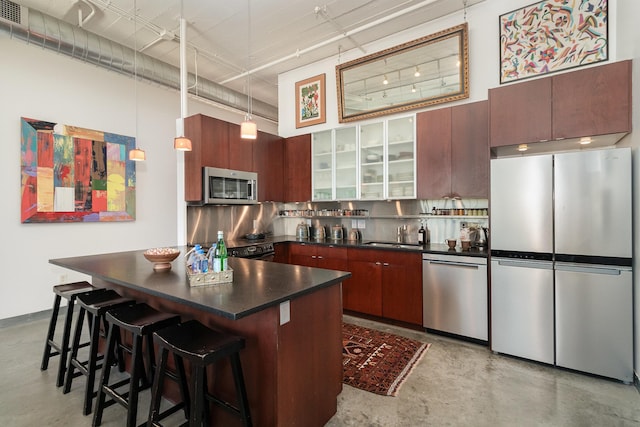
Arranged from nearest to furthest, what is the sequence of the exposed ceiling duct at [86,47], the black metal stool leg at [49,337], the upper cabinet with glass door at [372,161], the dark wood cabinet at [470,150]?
the black metal stool leg at [49,337], the exposed ceiling duct at [86,47], the dark wood cabinet at [470,150], the upper cabinet with glass door at [372,161]

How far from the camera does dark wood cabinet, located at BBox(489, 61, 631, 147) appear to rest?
A: 248cm

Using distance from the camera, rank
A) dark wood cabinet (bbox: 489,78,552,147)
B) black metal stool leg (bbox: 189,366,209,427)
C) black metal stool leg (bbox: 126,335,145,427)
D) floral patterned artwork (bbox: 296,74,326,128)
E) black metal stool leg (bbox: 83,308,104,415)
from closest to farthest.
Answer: black metal stool leg (bbox: 189,366,209,427)
black metal stool leg (bbox: 126,335,145,427)
black metal stool leg (bbox: 83,308,104,415)
dark wood cabinet (bbox: 489,78,552,147)
floral patterned artwork (bbox: 296,74,326,128)

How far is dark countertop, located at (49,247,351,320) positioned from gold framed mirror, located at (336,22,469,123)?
2770 millimetres

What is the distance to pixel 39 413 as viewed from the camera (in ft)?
6.82

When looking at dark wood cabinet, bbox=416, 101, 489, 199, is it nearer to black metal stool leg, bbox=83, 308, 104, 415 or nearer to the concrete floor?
the concrete floor

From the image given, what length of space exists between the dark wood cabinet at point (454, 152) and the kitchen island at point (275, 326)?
2.08 meters

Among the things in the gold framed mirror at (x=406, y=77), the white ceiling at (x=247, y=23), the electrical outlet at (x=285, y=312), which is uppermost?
the white ceiling at (x=247, y=23)

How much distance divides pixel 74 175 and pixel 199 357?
3.91m

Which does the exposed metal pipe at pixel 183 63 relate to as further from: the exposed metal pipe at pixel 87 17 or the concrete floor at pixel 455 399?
the concrete floor at pixel 455 399

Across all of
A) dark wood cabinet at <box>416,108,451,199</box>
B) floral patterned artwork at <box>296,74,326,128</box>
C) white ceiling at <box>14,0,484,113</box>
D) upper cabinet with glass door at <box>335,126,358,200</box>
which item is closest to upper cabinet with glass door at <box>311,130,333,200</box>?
upper cabinet with glass door at <box>335,126,358,200</box>

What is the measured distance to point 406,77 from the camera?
3.93 m

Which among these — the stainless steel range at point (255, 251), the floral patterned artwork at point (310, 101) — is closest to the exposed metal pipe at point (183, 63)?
the floral patterned artwork at point (310, 101)

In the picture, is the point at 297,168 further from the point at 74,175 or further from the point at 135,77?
the point at 74,175

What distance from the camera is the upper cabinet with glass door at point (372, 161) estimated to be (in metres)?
4.06
